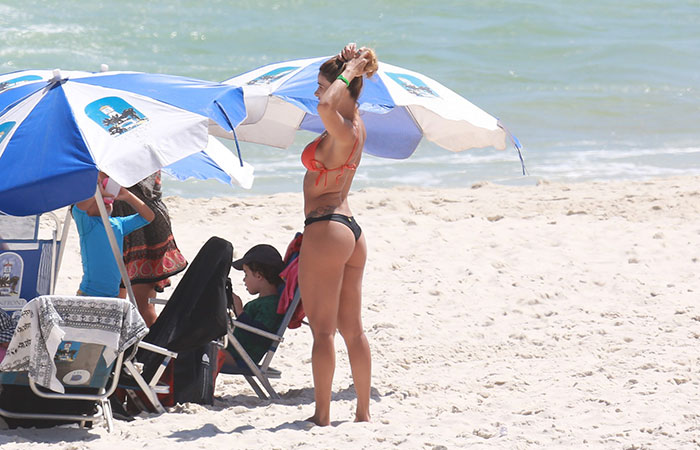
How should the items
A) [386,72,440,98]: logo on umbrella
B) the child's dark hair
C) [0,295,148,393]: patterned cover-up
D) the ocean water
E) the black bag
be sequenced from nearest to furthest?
[0,295,148,393]: patterned cover-up, the black bag, [386,72,440,98]: logo on umbrella, the child's dark hair, the ocean water

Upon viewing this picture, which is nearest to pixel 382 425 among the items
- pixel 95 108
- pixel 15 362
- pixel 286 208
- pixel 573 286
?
pixel 15 362

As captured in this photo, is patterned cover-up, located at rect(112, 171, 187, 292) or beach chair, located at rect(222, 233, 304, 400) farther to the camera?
patterned cover-up, located at rect(112, 171, 187, 292)

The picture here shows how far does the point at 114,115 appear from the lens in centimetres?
377

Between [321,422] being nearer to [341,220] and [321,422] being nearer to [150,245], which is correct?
[341,220]

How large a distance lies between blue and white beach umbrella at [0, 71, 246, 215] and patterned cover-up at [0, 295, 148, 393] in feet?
1.37

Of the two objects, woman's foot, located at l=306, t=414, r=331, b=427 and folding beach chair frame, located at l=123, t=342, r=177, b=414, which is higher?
folding beach chair frame, located at l=123, t=342, r=177, b=414

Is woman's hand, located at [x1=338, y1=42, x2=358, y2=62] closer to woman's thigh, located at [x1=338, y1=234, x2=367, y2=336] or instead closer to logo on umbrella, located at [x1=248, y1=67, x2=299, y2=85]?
woman's thigh, located at [x1=338, y1=234, x2=367, y2=336]

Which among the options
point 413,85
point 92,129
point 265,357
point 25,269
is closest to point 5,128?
point 92,129

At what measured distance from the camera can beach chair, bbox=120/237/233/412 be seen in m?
4.23

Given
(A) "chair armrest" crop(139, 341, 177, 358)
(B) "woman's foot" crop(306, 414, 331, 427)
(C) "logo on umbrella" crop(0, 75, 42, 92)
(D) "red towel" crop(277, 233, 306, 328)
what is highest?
(C) "logo on umbrella" crop(0, 75, 42, 92)

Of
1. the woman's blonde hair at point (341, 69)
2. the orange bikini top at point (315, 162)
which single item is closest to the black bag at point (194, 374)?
the orange bikini top at point (315, 162)

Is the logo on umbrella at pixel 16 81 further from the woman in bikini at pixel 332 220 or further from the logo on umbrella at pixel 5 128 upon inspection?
the woman in bikini at pixel 332 220

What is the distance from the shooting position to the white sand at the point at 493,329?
13.0 ft

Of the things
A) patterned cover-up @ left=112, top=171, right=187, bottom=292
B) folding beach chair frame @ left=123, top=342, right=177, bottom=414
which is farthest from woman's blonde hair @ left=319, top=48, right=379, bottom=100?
patterned cover-up @ left=112, top=171, right=187, bottom=292
